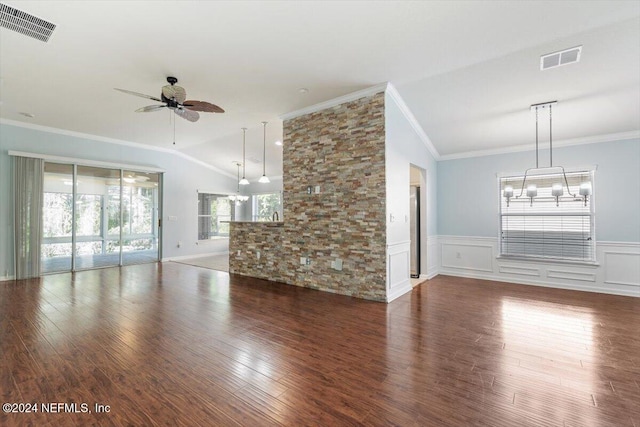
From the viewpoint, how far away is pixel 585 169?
5082 mm

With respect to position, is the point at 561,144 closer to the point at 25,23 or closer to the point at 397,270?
the point at 397,270

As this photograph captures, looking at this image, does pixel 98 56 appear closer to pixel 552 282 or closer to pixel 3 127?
pixel 3 127

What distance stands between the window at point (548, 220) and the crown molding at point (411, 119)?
1540 mm

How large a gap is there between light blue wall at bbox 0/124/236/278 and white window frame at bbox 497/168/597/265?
848 centimetres

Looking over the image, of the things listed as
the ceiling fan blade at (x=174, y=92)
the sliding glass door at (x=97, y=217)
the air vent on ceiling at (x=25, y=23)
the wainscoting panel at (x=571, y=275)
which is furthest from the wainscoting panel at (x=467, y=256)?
the sliding glass door at (x=97, y=217)

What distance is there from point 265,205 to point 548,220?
8.81 metres

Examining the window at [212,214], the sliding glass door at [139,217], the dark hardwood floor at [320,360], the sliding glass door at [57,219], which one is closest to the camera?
the dark hardwood floor at [320,360]

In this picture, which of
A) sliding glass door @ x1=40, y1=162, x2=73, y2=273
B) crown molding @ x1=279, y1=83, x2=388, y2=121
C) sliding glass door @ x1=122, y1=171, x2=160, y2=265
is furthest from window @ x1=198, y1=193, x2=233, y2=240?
crown molding @ x1=279, y1=83, x2=388, y2=121

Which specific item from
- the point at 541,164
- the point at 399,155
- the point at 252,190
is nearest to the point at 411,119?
the point at 399,155

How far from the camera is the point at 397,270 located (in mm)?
4527

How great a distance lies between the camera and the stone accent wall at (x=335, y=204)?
4.28m

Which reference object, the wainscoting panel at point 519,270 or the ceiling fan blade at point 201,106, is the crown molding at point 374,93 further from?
the wainscoting panel at point 519,270

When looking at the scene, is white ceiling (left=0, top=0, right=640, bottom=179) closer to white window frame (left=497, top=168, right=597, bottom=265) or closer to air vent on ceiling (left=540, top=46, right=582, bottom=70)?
air vent on ceiling (left=540, top=46, right=582, bottom=70)

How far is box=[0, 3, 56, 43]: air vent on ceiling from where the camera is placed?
9.05 ft
